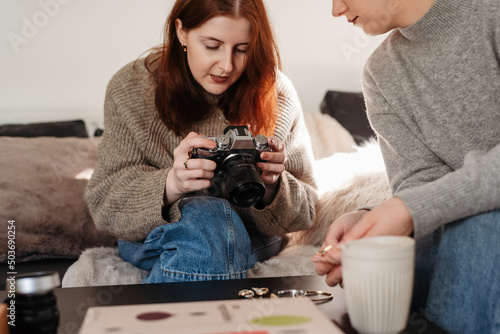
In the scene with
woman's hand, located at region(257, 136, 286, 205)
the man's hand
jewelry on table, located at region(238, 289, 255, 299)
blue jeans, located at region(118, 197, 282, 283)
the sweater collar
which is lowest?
blue jeans, located at region(118, 197, 282, 283)

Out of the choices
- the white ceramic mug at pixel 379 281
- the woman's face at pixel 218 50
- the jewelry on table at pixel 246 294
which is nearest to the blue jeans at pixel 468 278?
the white ceramic mug at pixel 379 281

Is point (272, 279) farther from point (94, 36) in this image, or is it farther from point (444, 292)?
point (94, 36)

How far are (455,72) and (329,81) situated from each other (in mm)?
1308

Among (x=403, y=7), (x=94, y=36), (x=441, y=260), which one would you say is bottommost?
(x=441, y=260)

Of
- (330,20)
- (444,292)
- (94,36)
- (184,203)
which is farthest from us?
(330,20)

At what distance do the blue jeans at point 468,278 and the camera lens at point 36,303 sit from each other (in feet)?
1.49

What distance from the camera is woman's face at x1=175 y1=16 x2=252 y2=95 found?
3.85 ft

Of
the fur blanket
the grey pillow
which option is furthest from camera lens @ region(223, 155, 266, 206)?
the grey pillow

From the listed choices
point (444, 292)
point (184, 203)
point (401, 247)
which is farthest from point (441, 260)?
point (184, 203)

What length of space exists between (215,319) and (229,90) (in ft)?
2.74

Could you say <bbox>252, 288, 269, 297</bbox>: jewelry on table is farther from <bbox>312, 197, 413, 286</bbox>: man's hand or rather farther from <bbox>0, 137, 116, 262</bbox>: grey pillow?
<bbox>0, 137, 116, 262</bbox>: grey pillow

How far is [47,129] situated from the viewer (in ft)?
5.78

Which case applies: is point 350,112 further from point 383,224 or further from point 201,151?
point 383,224

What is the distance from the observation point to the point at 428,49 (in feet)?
3.21
